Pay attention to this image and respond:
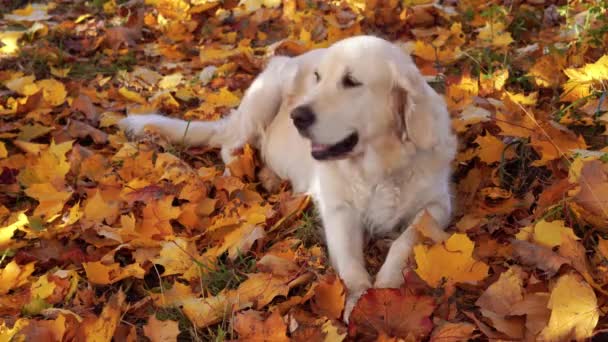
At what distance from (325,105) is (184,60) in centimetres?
285

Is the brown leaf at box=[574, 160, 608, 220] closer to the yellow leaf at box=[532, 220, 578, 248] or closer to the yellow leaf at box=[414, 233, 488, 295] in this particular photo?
the yellow leaf at box=[532, 220, 578, 248]

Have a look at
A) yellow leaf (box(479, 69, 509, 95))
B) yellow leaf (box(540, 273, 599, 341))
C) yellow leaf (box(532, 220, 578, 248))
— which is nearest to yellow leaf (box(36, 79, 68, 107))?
yellow leaf (box(479, 69, 509, 95))

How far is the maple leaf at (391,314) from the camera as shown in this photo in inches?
73.2

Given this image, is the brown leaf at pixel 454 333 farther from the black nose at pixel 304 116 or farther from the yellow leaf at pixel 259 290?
the black nose at pixel 304 116

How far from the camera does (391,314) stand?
6.20 feet

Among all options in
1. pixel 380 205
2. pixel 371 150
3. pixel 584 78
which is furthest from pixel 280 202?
pixel 584 78

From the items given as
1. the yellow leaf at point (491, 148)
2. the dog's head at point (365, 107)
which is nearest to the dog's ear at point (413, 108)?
the dog's head at point (365, 107)

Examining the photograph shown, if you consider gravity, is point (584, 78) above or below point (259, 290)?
above

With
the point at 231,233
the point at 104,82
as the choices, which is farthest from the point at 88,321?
the point at 104,82

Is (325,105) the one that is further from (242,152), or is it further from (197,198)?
(242,152)

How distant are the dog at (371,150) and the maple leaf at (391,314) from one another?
0.21m

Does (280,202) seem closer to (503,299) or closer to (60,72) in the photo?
(503,299)

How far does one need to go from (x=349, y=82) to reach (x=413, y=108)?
0.85 feet

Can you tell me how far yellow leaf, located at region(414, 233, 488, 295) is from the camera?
2.02 meters
